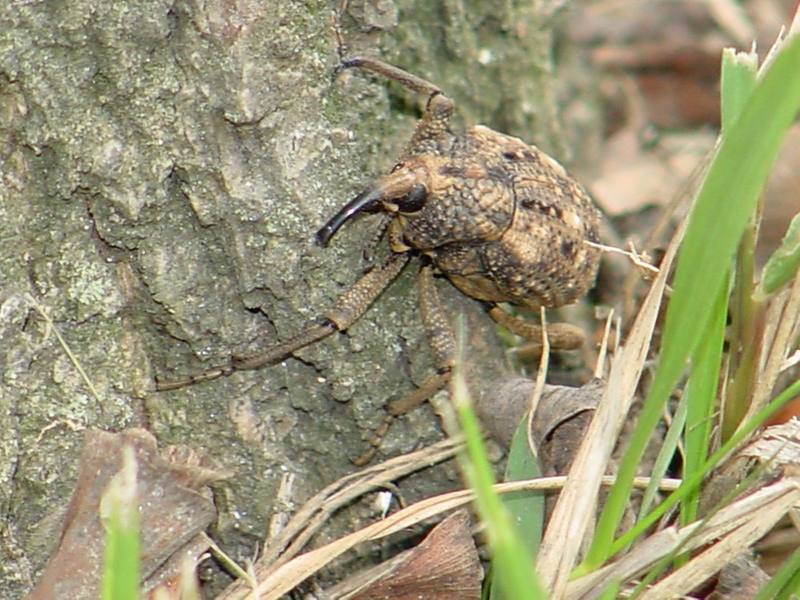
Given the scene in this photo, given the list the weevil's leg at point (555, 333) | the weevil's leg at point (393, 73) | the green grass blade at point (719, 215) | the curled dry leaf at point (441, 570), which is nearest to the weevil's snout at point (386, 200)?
the weevil's leg at point (393, 73)

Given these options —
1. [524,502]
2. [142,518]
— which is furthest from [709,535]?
[142,518]

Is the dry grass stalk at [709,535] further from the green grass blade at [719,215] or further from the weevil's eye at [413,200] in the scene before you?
the weevil's eye at [413,200]

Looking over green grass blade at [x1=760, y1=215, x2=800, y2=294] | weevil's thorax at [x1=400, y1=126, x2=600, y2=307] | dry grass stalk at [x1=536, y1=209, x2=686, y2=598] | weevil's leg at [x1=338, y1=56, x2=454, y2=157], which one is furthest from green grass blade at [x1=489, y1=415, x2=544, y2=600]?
weevil's leg at [x1=338, y1=56, x2=454, y2=157]

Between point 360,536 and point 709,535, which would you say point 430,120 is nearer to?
point 360,536

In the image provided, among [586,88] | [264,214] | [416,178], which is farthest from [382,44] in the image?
[586,88]

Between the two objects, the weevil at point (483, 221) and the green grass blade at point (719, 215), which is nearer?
the green grass blade at point (719, 215)

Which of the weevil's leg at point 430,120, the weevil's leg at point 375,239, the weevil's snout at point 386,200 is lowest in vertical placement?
the weevil's leg at point 375,239
